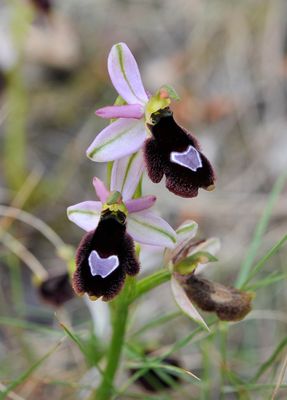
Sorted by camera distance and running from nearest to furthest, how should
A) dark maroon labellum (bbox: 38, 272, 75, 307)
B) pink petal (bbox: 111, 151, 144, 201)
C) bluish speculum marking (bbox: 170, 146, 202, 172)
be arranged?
bluish speculum marking (bbox: 170, 146, 202, 172) → pink petal (bbox: 111, 151, 144, 201) → dark maroon labellum (bbox: 38, 272, 75, 307)

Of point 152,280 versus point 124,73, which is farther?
point 152,280

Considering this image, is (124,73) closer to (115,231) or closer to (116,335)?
(115,231)

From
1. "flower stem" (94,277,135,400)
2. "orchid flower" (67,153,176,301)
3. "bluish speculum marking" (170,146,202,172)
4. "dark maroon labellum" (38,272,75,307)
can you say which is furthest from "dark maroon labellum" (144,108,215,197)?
"dark maroon labellum" (38,272,75,307)

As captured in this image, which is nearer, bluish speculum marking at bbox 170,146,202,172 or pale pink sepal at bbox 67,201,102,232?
bluish speculum marking at bbox 170,146,202,172

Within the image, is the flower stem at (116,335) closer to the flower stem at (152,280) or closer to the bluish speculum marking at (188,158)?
the flower stem at (152,280)

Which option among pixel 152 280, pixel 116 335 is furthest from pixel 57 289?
pixel 152 280

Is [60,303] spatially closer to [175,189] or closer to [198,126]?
[175,189]

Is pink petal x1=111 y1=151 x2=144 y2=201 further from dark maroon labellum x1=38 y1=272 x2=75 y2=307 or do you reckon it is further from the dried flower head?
dark maroon labellum x1=38 y1=272 x2=75 y2=307
